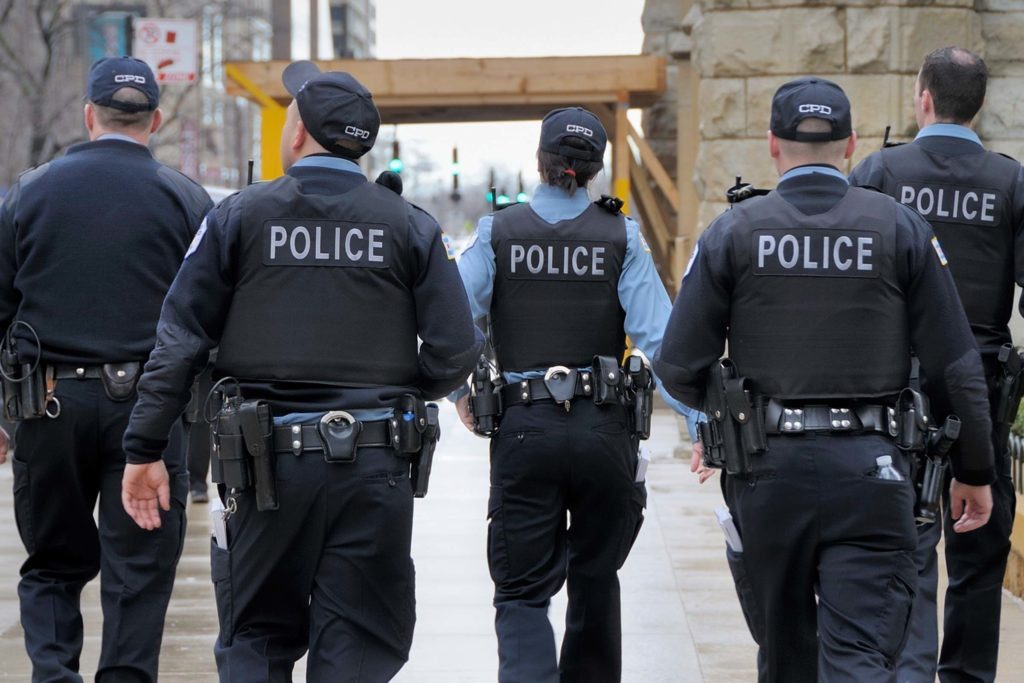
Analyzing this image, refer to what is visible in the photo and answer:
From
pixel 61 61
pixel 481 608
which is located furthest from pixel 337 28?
pixel 481 608

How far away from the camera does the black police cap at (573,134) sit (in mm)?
5883

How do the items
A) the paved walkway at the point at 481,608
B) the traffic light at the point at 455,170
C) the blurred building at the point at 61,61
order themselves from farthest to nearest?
the traffic light at the point at 455,170
the blurred building at the point at 61,61
the paved walkway at the point at 481,608

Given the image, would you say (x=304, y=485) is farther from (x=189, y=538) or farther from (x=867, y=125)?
(x=867, y=125)

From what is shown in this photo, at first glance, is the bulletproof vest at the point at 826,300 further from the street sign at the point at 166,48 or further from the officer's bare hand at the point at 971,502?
the street sign at the point at 166,48

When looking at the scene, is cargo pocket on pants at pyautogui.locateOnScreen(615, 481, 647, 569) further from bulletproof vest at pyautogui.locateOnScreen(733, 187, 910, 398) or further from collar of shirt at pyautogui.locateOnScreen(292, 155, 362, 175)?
collar of shirt at pyautogui.locateOnScreen(292, 155, 362, 175)

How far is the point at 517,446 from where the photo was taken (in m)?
5.68

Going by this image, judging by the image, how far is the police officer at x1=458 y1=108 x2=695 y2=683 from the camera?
5652mm

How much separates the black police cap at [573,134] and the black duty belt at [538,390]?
79 centimetres

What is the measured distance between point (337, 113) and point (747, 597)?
1.83 m

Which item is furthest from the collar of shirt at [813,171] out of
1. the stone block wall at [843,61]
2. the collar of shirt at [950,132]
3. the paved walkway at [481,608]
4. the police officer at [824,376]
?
the stone block wall at [843,61]

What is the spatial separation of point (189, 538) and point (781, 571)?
5.79 meters

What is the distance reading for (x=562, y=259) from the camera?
5797 millimetres

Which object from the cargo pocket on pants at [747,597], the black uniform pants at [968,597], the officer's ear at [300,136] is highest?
the officer's ear at [300,136]

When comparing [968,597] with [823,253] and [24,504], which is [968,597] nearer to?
[823,253]
